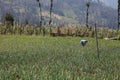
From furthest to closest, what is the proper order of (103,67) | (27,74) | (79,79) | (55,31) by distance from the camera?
→ (55,31) → (103,67) → (27,74) → (79,79)

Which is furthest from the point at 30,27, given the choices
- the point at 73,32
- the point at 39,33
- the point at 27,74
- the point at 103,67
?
the point at 27,74

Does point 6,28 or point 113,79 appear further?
point 6,28

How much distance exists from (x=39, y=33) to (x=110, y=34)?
986 centimetres

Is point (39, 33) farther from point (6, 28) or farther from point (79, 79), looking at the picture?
point (79, 79)

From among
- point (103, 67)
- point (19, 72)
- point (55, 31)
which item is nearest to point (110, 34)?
point (55, 31)

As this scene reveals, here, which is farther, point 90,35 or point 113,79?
point 90,35

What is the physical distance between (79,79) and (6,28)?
4053 centimetres

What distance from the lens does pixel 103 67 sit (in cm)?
1330

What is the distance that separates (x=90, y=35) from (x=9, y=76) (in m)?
40.0

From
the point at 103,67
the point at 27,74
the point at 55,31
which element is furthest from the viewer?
the point at 55,31

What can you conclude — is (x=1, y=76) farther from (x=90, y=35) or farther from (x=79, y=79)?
(x=90, y=35)

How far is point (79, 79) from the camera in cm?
894

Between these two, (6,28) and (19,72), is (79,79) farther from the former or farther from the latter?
(6,28)

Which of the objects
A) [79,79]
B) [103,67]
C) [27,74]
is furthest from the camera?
[103,67]
